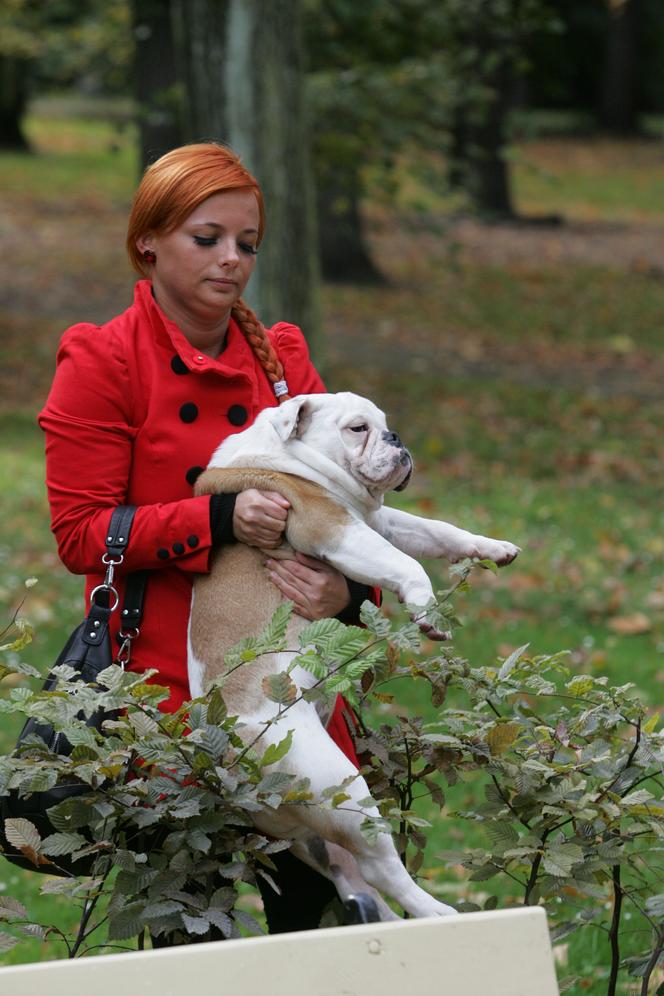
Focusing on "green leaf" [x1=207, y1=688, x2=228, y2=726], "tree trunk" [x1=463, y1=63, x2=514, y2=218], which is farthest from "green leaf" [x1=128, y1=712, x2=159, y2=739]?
"tree trunk" [x1=463, y1=63, x2=514, y2=218]

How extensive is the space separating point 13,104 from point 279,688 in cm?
3325

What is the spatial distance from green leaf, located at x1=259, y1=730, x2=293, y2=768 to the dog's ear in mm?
802

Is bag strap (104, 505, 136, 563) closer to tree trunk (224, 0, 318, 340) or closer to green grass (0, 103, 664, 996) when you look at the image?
green grass (0, 103, 664, 996)

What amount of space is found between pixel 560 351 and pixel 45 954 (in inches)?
574

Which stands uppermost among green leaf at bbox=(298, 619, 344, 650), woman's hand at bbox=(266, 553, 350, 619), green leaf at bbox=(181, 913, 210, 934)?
green leaf at bbox=(298, 619, 344, 650)

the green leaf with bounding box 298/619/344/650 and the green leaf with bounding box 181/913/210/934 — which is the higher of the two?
the green leaf with bounding box 298/619/344/650

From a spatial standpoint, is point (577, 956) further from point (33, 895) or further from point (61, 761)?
point (61, 761)

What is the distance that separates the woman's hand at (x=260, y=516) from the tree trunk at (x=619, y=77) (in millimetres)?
40763

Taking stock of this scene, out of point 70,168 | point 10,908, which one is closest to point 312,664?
point 10,908

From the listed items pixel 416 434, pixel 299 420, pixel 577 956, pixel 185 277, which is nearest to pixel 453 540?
pixel 299 420

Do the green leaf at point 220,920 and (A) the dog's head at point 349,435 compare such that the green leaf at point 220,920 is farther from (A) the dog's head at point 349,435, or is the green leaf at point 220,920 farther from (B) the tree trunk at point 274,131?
(B) the tree trunk at point 274,131

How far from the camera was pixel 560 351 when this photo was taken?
18.5m

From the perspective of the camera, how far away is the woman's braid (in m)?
3.60

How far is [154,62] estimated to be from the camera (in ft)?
50.4
